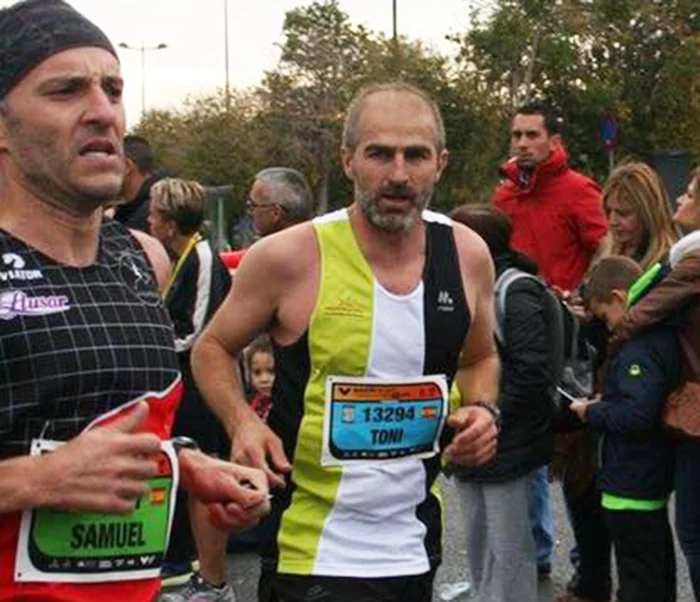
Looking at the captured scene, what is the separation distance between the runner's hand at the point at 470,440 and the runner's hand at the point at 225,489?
1.02 m

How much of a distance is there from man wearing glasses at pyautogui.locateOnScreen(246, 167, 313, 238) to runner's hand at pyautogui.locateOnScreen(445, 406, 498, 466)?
3644 mm

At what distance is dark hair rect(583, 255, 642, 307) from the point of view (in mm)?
5887

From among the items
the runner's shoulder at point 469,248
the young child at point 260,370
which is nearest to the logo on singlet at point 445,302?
the runner's shoulder at point 469,248

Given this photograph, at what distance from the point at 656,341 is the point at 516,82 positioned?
102 ft

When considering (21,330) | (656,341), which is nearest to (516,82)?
(656,341)

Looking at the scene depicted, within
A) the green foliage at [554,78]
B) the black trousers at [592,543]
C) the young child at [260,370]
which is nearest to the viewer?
the black trousers at [592,543]

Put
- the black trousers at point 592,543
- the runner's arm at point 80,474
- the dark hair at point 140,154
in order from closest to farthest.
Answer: the runner's arm at point 80,474 < the black trousers at point 592,543 < the dark hair at point 140,154

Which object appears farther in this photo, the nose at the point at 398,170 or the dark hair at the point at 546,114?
the dark hair at the point at 546,114

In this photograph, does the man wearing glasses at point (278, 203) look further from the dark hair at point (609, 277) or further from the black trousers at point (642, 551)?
the black trousers at point (642, 551)

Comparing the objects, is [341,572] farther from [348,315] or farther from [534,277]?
[534,277]

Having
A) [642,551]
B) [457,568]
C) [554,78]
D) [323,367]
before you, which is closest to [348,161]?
[323,367]

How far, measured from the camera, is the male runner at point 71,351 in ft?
7.75

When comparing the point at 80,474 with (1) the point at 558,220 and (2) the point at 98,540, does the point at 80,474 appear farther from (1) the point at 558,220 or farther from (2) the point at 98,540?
(1) the point at 558,220

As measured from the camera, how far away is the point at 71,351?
8.04 ft
